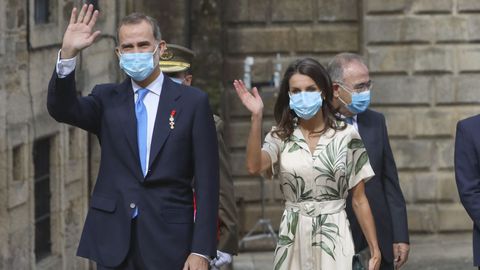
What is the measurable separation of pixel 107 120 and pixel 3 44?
351 centimetres

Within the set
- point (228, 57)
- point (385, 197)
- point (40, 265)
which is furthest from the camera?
point (228, 57)

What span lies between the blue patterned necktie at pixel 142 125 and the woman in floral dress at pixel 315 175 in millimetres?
Result: 672

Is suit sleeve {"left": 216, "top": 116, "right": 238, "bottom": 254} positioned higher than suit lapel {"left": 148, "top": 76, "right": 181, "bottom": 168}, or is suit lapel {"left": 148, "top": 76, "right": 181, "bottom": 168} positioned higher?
suit lapel {"left": 148, "top": 76, "right": 181, "bottom": 168}

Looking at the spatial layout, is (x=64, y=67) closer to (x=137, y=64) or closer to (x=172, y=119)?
(x=137, y=64)

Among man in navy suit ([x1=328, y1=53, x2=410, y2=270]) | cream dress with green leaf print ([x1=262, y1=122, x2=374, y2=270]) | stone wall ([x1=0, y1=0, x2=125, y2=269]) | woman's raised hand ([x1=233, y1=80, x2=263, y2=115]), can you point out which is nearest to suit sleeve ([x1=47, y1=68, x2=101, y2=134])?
woman's raised hand ([x1=233, y1=80, x2=263, y2=115])

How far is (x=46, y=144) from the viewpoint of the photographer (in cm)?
1149

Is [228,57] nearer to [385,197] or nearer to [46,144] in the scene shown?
[46,144]

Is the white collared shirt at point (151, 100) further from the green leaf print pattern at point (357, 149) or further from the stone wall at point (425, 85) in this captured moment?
the stone wall at point (425, 85)

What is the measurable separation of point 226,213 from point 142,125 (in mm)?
1174

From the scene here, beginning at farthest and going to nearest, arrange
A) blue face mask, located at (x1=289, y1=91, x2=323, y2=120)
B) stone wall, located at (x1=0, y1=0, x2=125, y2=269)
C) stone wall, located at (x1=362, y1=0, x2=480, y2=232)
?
stone wall, located at (x1=362, y1=0, x2=480, y2=232) → stone wall, located at (x1=0, y1=0, x2=125, y2=269) → blue face mask, located at (x1=289, y1=91, x2=323, y2=120)

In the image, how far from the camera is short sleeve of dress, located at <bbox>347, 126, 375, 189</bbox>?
7.52 metres

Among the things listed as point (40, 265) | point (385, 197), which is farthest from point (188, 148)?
point (40, 265)

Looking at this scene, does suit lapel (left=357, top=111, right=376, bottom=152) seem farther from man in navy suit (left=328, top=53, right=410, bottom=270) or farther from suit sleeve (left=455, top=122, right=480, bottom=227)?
suit sleeve (left=455, top=122, right=480, bottom=227)

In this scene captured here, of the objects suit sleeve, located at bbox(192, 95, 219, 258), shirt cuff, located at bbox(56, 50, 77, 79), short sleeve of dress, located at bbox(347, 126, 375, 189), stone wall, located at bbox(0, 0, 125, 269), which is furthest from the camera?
stone wall, located at bbox(0, 0, 125, 269)
